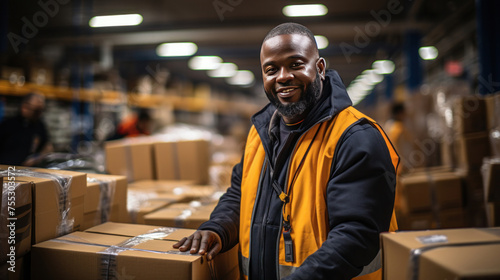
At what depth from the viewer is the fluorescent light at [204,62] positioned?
493 inches

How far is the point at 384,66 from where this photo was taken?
46.2ft

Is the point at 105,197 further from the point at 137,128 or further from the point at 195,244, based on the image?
the point at 137,128

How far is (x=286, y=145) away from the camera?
174 centimetres

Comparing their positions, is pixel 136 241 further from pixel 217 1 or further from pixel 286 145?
pixel 217 1

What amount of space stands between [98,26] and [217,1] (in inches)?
128

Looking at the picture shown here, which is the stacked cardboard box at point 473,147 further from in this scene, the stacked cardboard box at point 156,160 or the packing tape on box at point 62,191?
the packing tape on box at point 62,191

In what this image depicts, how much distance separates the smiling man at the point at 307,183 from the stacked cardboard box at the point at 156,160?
2.27 m

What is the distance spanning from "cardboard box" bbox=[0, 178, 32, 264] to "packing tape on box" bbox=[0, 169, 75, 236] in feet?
0.51

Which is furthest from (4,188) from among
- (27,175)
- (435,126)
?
(435,126)

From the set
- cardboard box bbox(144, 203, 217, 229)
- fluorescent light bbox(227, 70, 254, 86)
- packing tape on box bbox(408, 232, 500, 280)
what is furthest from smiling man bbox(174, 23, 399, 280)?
fluorescent light bbox(227, 70, 254, 86)

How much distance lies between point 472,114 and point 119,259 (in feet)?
11.8

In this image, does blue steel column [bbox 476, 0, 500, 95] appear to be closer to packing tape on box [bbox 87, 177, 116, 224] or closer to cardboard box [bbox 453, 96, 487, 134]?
cardboard box [bbox 453, 96, 487, 134]

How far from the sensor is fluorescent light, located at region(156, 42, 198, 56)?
10.2 metres

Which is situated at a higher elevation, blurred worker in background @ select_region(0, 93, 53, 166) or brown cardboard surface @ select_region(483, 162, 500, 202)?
blurred worker in background @ select_region(0, 93, 53, 166)
